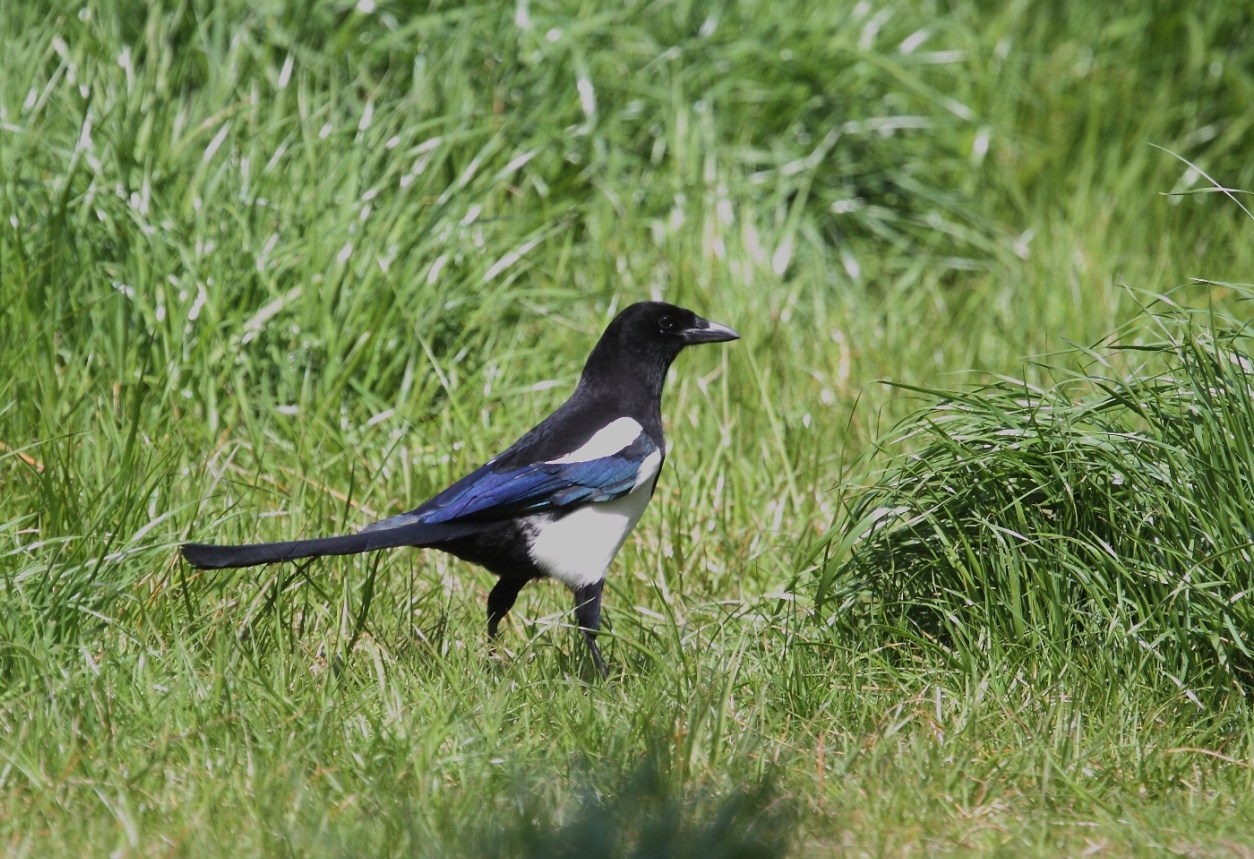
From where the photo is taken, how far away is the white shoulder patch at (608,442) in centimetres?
365

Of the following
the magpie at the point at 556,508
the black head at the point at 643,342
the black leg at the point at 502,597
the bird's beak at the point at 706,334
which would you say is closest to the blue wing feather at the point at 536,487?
the magpie at the point at 556,508

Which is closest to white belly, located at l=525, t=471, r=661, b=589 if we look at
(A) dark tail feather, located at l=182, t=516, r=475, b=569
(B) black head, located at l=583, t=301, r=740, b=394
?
(A) dark tail feather, located at l=182, t=516, r=475, b=569

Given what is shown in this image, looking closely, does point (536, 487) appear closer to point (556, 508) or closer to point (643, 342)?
point (556, 508)

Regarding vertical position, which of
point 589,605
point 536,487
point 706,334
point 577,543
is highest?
point 706,334

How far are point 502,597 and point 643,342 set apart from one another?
2.50 feet

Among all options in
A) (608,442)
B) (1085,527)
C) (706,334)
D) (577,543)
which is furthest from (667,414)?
(1085,527)

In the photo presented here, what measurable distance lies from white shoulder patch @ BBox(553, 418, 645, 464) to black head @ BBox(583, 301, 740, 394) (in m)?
0.20

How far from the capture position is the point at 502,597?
12.0 feet

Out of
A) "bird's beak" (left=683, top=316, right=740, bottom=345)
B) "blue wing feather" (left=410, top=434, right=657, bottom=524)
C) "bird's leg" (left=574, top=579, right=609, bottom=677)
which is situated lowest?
"bird's leg" (left=574, top=579, right=609, bottom=677)

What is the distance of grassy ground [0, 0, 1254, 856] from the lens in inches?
107

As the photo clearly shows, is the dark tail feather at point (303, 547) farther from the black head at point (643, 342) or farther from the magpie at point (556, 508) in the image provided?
the black head at point (643, 342)

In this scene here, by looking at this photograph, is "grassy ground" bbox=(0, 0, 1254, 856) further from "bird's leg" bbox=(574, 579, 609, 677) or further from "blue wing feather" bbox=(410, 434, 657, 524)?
"blue wing feather" bbox=(410, 434, 657, 524)

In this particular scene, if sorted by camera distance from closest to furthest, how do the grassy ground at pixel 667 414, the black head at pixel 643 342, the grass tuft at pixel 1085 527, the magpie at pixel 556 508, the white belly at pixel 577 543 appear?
the grassy ground at pixel 667 414
the grass tuft at pixel 1085 527
the magpie at pixel 556 508
the white belly at pixel 577 543
the black head at pixel 643 342

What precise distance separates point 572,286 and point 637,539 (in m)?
1.49
